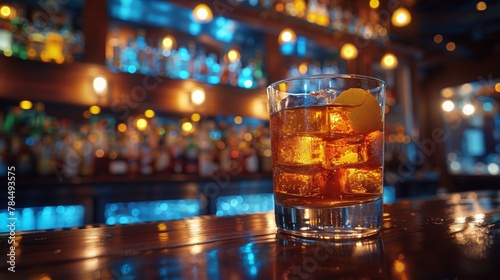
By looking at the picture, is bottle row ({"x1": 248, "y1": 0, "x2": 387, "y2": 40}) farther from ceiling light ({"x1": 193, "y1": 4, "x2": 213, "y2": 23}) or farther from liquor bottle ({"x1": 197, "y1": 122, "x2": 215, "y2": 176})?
liquor bottle ({"x1": 197, "y1": 122, "x2": 215, "y2": 176})

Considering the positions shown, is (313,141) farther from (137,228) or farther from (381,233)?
(137,228)

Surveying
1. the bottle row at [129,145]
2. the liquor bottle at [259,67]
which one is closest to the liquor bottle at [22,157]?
the bottle row at [129,145]

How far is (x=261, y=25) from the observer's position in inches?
100

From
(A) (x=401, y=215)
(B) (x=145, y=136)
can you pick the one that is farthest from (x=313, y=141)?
(B) (x=145, y=136)

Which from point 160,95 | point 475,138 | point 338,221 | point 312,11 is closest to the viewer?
point 338,221

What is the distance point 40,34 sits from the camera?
2092mm

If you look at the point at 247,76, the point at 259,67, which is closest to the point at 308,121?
the point at 247,76

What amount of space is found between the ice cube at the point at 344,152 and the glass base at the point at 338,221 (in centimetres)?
6

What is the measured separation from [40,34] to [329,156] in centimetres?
222

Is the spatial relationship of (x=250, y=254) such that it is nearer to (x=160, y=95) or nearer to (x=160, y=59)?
(x=160, y=95)

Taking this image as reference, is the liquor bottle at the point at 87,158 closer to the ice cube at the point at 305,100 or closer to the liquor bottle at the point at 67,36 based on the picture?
the liquor bottle at the point at 67,36

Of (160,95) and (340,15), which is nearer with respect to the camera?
(160,95)

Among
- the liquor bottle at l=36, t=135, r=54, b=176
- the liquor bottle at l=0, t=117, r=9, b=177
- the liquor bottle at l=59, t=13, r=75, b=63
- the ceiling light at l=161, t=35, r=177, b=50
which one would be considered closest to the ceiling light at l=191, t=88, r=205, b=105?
the ceiling light at l=161, t=35, r=177, b=50

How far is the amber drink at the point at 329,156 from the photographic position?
1.53 ft
